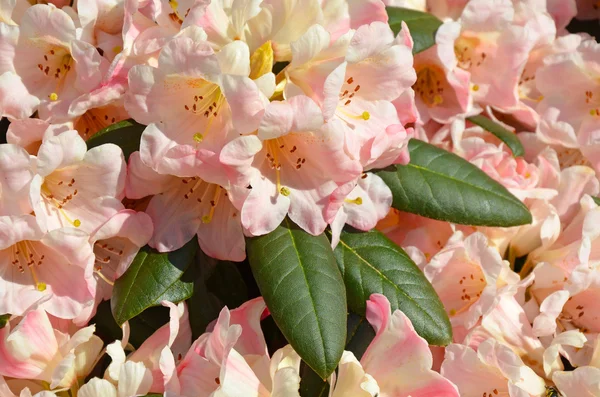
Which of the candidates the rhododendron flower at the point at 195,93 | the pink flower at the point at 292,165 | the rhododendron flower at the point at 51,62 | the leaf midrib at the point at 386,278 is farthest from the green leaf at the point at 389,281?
the rhododendron flower at the point at 51,62

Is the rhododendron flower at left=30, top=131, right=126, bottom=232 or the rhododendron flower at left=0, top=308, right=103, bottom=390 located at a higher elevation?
the rhododendron flower at left=30, top=131, right=126, bottom=232

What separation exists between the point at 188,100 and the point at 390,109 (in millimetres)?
246

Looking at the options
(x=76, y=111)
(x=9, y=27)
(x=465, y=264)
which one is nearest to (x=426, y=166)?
(x=465, y=264)

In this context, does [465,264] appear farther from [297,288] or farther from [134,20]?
[134,20]

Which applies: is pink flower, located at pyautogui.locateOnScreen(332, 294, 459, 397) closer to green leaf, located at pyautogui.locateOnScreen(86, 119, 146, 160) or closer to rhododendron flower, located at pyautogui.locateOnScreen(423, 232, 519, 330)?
rhododendron flower, located at pyautogui.locateOnScreen(423, 232, 519, 330)

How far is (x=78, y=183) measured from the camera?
1.04 meters

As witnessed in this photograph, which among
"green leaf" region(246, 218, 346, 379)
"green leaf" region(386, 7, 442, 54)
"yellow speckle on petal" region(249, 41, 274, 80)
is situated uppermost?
"yellow speckle on petal" region(249, 41, 274, 80)

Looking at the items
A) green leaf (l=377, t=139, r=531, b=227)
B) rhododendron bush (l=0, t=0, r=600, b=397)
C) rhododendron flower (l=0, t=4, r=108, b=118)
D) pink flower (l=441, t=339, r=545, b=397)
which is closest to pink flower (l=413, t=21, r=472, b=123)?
rhododendron bush (l=0, t=0, r=600, b=397)

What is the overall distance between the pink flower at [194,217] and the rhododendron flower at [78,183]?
32 mm

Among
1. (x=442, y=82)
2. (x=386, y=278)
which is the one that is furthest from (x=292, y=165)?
(x=442, y=82)

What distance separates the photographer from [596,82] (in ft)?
4.56

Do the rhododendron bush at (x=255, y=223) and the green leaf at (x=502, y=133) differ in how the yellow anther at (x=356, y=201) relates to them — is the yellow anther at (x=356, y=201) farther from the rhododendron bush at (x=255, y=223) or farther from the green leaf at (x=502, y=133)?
the green leaf at (x=502, y=133)

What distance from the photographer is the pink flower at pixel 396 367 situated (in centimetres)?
95

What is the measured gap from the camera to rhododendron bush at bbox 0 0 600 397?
951mm
